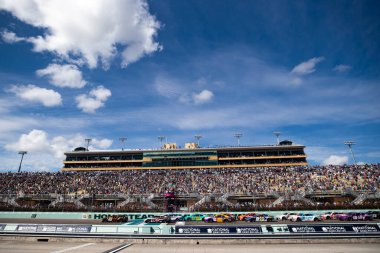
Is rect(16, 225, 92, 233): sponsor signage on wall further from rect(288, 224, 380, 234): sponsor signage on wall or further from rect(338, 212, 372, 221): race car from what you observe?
rect(338, 212, 372, 221): race car

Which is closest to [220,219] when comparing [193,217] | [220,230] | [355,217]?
[193,217]

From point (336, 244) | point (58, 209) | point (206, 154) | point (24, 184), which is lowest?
point (336, 244)

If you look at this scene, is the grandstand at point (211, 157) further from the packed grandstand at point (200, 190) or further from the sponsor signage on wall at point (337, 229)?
the sponsor signage on wall at point (337, 229)

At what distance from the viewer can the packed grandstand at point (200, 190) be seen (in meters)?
45.2

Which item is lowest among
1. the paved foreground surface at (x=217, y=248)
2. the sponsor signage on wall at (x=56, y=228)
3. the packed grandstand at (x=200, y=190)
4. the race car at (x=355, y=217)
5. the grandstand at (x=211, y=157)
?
the paved foreground surface at (x=217, y=248)

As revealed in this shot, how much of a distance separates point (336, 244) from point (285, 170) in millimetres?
47593

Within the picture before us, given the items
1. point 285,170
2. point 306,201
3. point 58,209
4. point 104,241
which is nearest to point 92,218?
point 58,209

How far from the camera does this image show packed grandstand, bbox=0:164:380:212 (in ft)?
148

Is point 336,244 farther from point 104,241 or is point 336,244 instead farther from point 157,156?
point 157,156

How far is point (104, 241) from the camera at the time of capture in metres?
20.3

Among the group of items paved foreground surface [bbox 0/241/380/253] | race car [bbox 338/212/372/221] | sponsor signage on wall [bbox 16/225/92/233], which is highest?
sponsor signage on wall [bbox 16/225/92/233]

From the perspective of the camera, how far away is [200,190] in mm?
53906

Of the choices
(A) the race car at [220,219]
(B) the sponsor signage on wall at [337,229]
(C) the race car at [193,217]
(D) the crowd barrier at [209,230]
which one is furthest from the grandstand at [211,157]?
(B) the sponsor signage on wall at [337,229]

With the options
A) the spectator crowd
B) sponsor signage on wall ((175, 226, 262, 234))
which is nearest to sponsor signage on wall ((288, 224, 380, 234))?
sponsor signage on wall ((175, 226, 262, 234))
